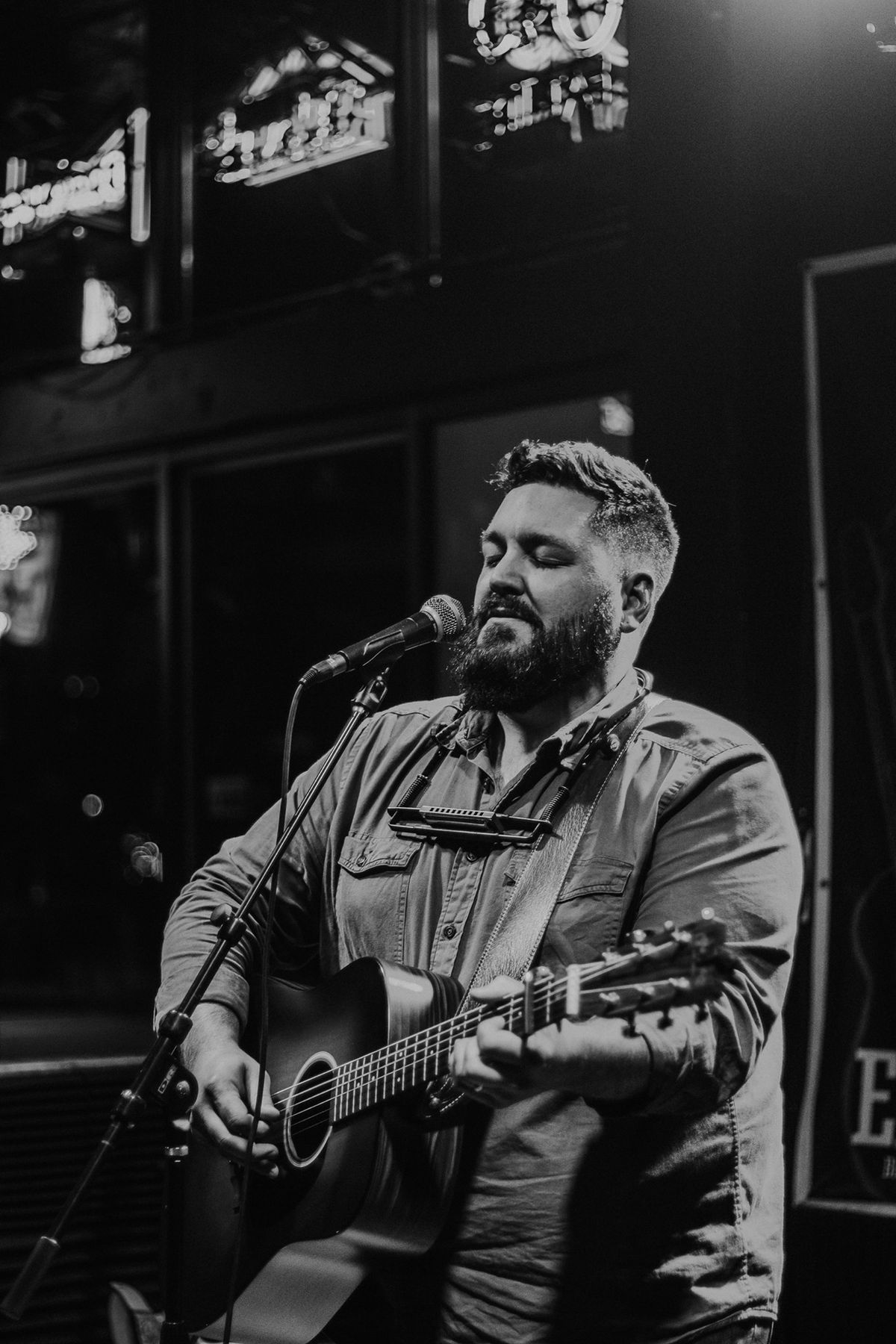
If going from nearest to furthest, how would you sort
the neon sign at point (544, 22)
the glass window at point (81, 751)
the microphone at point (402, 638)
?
the microphone at point (402, 638)
the neon sign at point (544, 22)
the glass window at point (81, 751)

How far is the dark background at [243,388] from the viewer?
6078mm

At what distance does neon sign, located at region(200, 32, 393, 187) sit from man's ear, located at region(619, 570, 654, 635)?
468 cm

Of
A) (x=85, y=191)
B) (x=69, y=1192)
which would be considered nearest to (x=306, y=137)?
(x=85, y=191)

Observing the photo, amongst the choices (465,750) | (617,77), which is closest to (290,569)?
(617,77)

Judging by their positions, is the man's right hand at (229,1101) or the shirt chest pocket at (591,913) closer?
the shirt chest pocket at (591,913)

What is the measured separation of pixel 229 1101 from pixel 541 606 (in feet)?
3.16

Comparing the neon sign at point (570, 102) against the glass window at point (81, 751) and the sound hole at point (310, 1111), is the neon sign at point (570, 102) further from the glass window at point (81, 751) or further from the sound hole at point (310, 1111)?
the sound hole at point (310, 1111)

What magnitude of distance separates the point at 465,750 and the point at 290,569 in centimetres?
496

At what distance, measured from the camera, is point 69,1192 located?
3936 millimetres

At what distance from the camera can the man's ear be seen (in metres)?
2.66

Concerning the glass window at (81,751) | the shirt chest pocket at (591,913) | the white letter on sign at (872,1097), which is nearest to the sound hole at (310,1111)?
the shirt chest pocket at (591,913)

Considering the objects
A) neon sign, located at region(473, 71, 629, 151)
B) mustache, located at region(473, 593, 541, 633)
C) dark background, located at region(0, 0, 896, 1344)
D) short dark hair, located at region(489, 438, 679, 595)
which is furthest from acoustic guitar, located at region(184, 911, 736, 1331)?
neon sign, located at region(473, 71, 629, 151)

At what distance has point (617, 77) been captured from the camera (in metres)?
5.85

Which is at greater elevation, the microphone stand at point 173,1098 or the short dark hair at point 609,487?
the short dark hair at point 609,487
